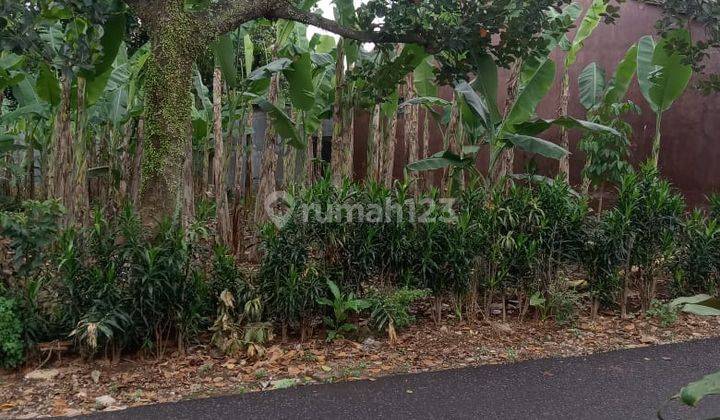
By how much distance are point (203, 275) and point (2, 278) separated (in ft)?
5.11

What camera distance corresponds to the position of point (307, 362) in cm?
480

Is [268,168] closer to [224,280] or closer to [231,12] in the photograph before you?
[231,12]

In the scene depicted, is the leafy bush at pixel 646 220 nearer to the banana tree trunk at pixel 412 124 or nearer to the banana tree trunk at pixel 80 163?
the banana tree trunk at pixel 412 124

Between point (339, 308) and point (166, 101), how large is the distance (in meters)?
2.26

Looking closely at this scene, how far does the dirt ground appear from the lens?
4188 mm

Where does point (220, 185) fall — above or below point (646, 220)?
above

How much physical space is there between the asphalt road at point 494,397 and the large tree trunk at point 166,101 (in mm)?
1852

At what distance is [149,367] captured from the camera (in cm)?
464

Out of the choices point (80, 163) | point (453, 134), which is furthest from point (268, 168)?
point (453, 134)

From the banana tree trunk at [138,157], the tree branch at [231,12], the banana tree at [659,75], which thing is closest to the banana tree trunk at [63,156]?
the banana tree trunk at [138,157]

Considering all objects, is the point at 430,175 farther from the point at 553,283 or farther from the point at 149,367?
the point at 149,367

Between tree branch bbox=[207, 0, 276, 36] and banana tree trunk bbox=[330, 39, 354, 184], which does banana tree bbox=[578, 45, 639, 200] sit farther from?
tree branch bbox=[207, 0, 276, 36]

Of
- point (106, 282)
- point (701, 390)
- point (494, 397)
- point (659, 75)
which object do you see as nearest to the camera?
point (701, 390)

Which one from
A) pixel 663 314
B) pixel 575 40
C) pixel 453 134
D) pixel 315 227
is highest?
pixel 575 40
